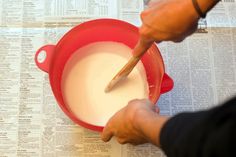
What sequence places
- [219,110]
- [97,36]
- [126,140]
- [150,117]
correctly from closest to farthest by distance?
[219,110] < [150,117] < [126,140] < [97,36]

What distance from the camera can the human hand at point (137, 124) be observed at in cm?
41

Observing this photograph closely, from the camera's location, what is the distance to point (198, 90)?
0.67 m

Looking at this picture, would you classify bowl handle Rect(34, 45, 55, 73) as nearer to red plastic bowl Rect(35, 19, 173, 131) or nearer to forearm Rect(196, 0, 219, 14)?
red plastic bowl Rect(35, 19, 173, 131)

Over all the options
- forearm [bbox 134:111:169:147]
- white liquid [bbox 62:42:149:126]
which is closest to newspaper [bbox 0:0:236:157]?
white liquid [bbox 62:42:149:126]

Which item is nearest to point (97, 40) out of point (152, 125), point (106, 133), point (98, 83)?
point (98, 83)

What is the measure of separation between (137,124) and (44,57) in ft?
0.83

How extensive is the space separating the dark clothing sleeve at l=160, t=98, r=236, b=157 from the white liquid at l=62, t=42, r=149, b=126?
0.97 ft

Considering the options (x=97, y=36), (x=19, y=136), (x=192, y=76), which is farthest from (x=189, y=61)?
(x=19, y=136)

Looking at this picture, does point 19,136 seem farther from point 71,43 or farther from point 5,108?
point 71,43

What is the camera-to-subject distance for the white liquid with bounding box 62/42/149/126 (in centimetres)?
64

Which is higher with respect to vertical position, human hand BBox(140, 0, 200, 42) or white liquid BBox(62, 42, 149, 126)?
human hand BBox(140, 0, 200, 42)

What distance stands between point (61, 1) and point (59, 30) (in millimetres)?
64

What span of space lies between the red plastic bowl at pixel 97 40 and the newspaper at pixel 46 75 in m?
0.05

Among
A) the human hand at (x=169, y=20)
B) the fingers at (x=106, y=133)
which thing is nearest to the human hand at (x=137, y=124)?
the fingers at (x=106, y=133)
